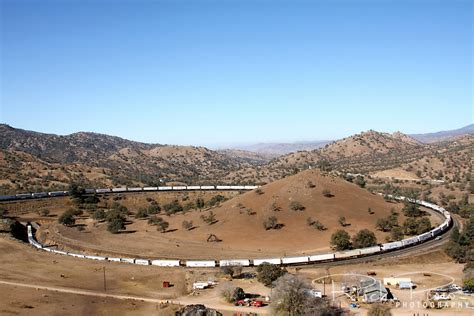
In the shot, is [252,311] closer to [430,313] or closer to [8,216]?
[430,313]

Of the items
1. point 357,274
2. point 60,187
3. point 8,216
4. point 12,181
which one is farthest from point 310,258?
point 12,181

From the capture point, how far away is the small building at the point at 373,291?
5038 cm

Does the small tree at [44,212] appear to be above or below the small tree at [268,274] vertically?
above

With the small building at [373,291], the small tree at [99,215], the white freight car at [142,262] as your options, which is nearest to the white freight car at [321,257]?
the small building at [373,291]

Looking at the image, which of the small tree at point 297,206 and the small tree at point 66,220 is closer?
the small tree at point 297,206

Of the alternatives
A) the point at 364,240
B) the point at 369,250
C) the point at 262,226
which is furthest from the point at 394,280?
the point at 262,226

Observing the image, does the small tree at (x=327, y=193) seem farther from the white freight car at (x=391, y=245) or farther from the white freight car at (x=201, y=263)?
the white freight car at (x=201, y=263)

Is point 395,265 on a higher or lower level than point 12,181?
lower

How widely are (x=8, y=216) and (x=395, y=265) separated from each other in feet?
277

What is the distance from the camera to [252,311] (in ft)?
159

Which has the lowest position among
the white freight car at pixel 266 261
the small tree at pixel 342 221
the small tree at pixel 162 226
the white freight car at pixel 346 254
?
the white freight car at pixel 346 254

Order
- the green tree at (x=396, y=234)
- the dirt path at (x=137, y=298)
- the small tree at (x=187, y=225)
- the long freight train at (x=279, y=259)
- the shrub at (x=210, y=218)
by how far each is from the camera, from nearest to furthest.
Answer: the dirt path at (x=137, y=298) < the long freight train at (x=279, y=259) < the green tree at (x=396, y=234) < the small tree at (x=187, y=225) < the shrub at (x=210, y=218)

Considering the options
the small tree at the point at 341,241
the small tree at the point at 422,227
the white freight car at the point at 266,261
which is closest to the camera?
the white freight car at the point at 266,261

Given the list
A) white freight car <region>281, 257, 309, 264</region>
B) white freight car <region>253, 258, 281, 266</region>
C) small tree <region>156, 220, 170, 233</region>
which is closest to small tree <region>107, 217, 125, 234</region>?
small tree <region>156, 220, 170, 233</region>
